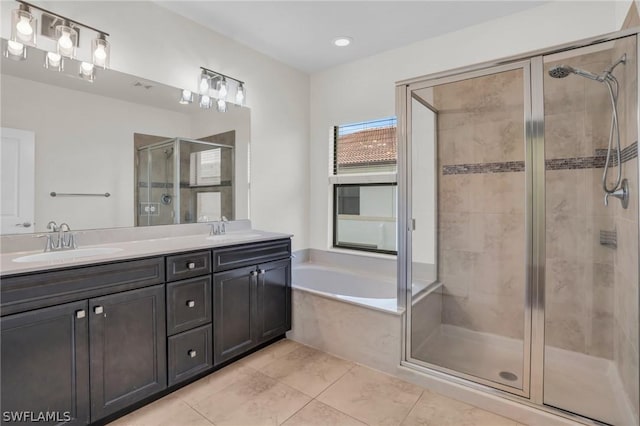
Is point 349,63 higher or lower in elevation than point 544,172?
higher

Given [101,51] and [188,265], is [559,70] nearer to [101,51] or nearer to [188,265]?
[188,265]

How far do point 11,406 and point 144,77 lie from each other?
6.54 ft

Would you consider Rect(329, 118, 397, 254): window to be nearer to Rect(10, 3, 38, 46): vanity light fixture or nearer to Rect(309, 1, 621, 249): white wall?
Rect(309, 1, 621, 249): white wall

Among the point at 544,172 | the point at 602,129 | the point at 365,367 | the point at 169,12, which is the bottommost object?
the point at 365,367

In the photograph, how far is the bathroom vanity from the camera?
137cm

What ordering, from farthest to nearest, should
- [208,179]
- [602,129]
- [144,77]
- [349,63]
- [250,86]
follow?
[349,63], [250,86], [208,179], [144,77], [602,129]

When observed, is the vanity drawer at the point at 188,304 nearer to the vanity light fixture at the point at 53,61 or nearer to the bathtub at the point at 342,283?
the bathtub at the point at 342,283

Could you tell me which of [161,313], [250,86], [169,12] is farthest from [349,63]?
[161,313]

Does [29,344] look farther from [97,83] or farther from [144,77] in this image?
[144,77]

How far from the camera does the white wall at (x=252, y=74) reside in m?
2.07

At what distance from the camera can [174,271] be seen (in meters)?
1.89

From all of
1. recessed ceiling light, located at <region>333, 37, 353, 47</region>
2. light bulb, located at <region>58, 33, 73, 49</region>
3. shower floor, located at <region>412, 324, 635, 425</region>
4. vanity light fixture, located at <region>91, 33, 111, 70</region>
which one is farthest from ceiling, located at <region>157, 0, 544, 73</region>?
shower floor, located at <region>412, 324, 635, 425</region>

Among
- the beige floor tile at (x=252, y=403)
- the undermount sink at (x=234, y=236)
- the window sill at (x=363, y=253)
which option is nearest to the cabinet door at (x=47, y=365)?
the beige floor tile at (x=252, y=403)

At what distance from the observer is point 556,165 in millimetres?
2062
